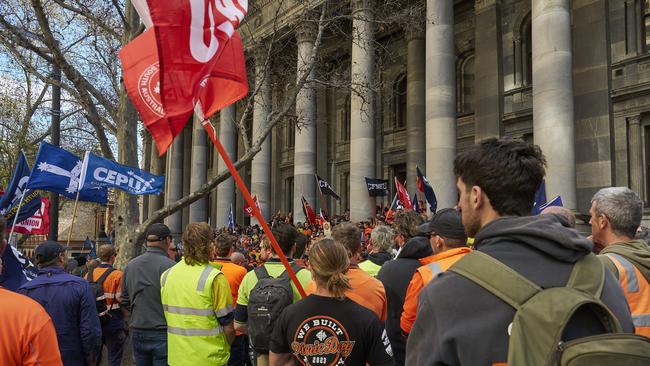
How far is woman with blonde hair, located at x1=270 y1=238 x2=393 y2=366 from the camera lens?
10.4 feet

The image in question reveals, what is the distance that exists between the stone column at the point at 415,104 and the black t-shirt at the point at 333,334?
20.5m

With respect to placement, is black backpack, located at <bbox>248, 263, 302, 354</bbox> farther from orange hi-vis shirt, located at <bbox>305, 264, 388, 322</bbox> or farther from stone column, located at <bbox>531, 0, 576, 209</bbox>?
stone column, located at <bbox>531, 0, 576, 209</bbox>

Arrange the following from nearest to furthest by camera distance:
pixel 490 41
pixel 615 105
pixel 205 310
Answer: pixel 205 310
pixel 615 105
pixel 490 41

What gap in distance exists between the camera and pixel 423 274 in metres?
3.62

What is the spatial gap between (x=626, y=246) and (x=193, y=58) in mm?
3391

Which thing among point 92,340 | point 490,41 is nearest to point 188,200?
point 92,340

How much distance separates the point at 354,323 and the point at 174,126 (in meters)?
2.61

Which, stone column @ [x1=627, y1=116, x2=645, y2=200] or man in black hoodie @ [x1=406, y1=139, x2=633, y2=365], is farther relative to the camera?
stone column @ [x1=627, y1=116, x2=645, y2=200]

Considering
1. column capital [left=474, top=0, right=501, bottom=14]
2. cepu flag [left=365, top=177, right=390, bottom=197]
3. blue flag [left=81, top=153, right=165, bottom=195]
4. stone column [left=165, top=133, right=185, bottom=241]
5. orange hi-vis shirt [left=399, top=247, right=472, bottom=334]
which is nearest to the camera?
orange hi-vis shirt [left=399, top=247, right=472, bottom=334]

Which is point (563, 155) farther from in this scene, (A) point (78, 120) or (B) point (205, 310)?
(A) point (78, 120)

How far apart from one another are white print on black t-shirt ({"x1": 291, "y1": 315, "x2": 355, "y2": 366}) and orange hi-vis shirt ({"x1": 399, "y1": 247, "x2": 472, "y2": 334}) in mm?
630

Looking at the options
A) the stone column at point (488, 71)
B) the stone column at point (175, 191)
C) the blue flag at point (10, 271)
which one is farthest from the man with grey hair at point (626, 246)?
the stone column at point (175, 191)

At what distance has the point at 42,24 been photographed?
8734 mm

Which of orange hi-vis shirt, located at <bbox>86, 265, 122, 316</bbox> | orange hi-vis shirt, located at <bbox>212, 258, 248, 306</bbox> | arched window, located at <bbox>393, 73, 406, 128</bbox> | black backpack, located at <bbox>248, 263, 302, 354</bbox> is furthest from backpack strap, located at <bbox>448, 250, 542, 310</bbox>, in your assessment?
arched window, located at <bbox>393, 73, 406, 128</bbox>
